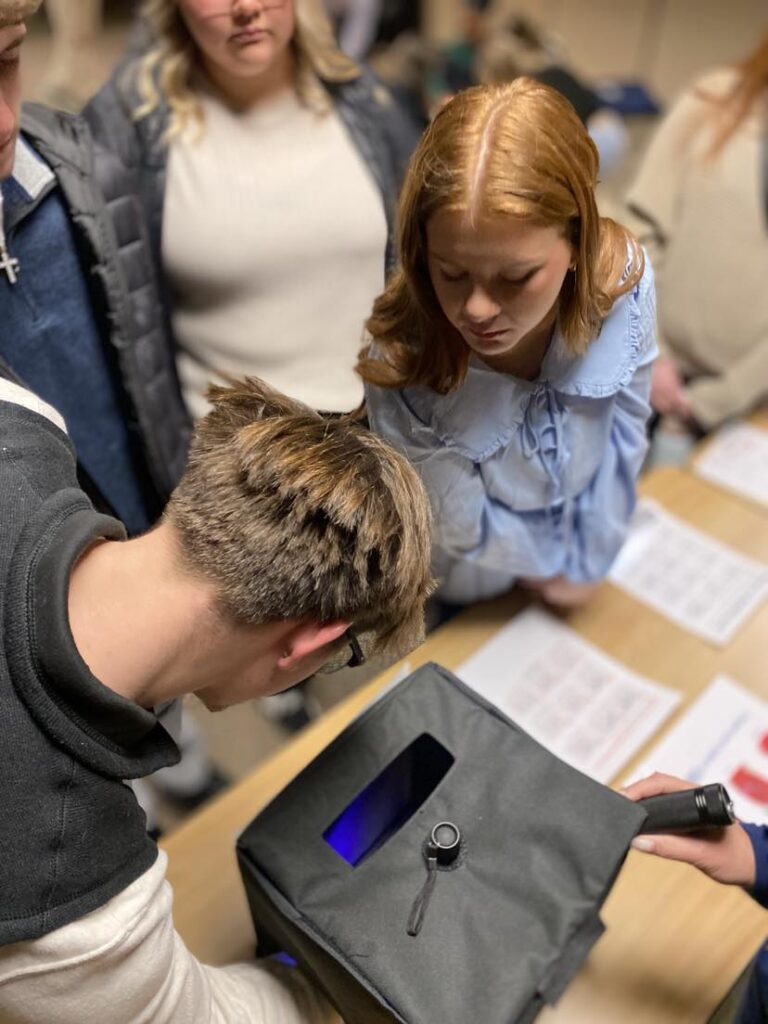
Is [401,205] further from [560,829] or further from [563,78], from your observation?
[560,829]

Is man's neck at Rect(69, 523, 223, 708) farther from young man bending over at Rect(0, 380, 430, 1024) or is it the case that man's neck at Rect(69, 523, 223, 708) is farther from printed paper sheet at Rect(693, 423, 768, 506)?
printed paper sheet at Rect(693, 423, 768, 506)

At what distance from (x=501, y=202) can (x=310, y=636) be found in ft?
1.10

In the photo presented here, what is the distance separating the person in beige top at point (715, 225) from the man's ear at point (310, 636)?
24.3 inches

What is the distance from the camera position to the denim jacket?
659 mm

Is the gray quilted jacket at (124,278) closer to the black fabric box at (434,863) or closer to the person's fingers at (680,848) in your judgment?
the black fabric box at (434,863)

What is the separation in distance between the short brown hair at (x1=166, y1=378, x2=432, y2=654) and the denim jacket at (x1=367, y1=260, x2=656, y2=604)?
Result: 1.9 inches

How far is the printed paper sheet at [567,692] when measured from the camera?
0.98 metres

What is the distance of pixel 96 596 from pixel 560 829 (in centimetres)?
44

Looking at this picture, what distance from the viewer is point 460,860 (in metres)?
0.71

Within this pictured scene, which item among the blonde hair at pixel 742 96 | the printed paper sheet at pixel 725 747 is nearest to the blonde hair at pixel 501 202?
the printed paper sheet at pixel 725 747

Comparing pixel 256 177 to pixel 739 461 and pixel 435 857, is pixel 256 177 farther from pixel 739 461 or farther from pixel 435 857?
pixel 739 461

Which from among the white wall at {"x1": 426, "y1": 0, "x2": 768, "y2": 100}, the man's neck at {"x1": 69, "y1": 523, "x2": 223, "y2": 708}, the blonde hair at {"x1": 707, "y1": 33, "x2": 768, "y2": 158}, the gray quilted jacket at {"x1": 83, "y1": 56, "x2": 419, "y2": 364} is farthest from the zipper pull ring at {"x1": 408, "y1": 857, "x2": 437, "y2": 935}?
the white wall at {"x1": 426, "y1": 0, "x2": 768, "y2": 100}

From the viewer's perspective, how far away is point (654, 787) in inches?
30.3

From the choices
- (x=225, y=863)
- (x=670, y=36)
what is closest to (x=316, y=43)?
(x=225, y=863)
